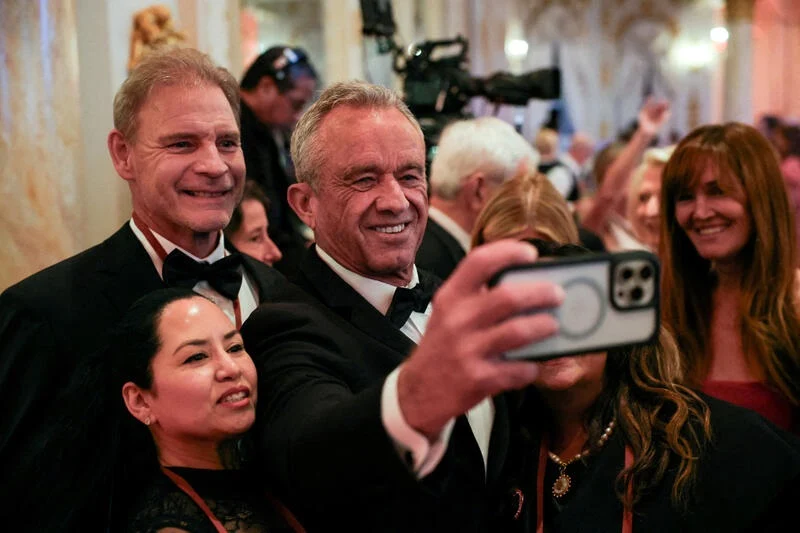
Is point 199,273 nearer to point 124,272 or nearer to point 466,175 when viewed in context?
point 124,272

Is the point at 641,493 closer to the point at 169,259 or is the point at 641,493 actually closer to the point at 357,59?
the point at 169,259

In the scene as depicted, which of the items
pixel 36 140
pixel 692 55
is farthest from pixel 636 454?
pixel 692 55

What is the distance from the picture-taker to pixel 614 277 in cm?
98

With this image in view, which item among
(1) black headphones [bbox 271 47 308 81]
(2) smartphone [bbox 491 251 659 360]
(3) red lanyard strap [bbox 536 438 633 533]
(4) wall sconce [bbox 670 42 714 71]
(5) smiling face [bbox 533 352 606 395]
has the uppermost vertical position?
(4) wall sconce [bbox 670 42 714 71]

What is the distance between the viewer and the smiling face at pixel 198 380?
1.57 m

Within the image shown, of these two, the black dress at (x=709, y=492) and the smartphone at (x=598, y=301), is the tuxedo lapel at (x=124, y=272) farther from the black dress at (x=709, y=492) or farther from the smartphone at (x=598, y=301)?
the smartphone at (x=598, y=301)

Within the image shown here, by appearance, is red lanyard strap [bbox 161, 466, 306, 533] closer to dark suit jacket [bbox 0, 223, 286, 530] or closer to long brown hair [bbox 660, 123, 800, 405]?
dark suit jacket [bbox 0, 223, 286, 530]

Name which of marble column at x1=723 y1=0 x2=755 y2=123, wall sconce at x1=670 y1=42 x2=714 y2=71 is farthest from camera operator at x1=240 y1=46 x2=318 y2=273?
wall sconce at x1=670 y1=42 x2=714 y2=71

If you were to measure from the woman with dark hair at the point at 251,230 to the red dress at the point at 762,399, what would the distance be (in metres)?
1.33

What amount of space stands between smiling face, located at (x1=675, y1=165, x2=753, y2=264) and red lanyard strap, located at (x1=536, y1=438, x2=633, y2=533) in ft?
3.07

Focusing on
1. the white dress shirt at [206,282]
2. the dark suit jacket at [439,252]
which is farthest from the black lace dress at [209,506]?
the dark suit jacket at [439,252]

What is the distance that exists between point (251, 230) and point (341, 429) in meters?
2.04

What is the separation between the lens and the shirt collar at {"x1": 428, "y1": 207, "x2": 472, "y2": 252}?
3.52 metres

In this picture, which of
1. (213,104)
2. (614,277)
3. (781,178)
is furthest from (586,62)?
(614,277)
